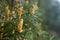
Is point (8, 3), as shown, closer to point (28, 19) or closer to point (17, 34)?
point (28, 19)

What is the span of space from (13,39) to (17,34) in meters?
0.11

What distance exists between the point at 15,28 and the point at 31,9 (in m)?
0.70

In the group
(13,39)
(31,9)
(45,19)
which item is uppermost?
(45,19)

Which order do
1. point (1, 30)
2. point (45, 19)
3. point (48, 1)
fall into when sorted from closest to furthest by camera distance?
point (1, 30), point (45, 19), point (48, 1)

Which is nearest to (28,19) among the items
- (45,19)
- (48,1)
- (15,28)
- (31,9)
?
(31,9)

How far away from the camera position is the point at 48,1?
778 cm

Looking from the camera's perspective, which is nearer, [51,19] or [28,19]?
[28,19]

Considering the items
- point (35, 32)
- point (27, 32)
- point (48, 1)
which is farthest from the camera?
point (48, 1)

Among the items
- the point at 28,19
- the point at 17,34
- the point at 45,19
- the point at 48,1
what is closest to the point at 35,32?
the point at 28,19

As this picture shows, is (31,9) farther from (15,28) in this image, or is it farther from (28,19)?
(15,28)

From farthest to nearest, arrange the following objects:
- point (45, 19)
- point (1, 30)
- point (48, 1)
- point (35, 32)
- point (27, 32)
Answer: point (48, 1), point (45, 19), point (35, 32), point (27, 32), point (1, 30)

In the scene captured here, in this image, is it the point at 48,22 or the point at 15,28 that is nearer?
the point at 15,28

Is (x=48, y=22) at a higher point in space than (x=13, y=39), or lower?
higher

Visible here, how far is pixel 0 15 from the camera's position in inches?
148
